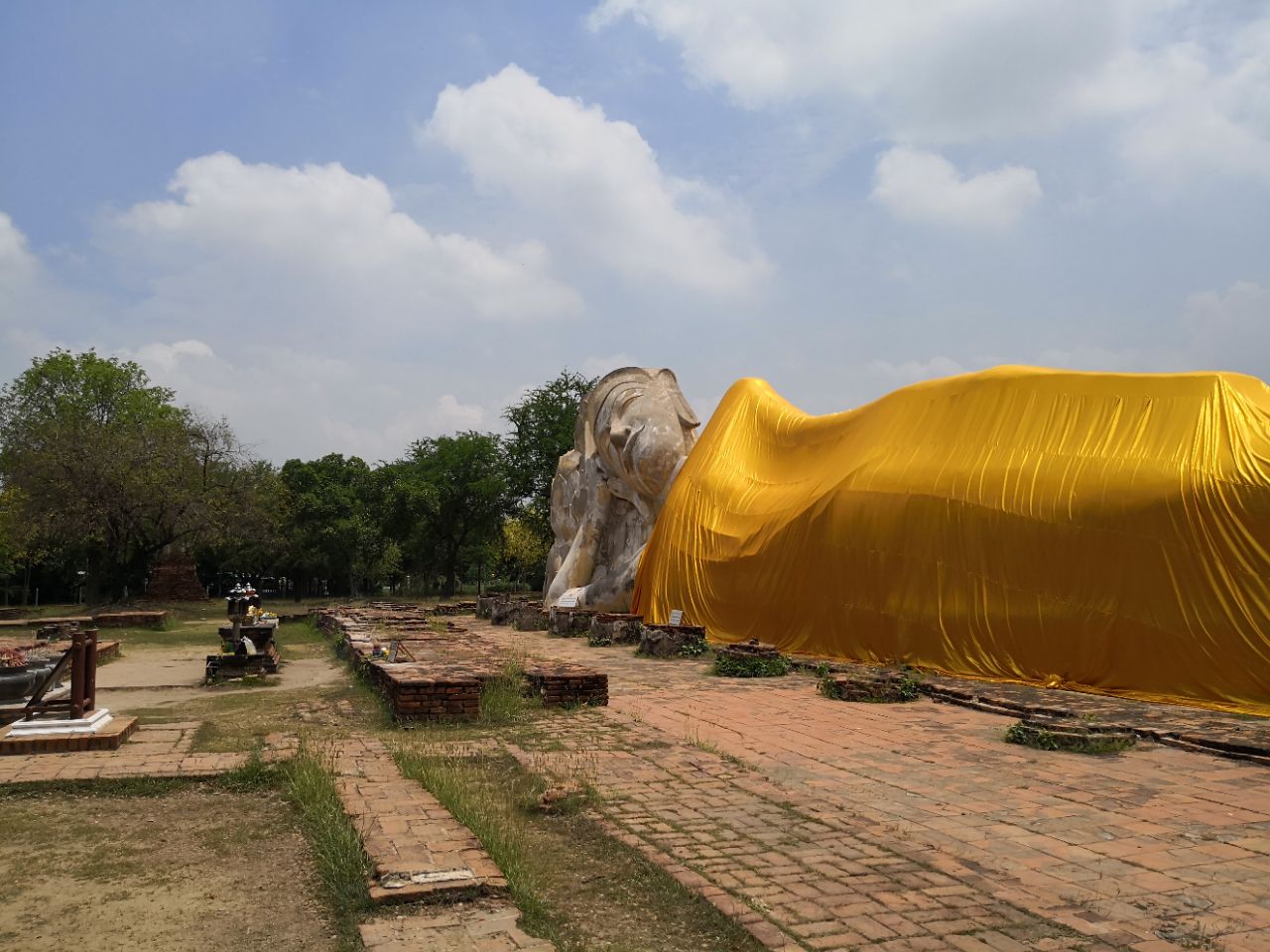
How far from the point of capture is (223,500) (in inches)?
957

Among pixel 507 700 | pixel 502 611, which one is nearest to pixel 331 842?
pixel 507 700

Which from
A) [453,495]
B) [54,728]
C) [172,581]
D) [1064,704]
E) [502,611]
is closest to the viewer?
[54,728]

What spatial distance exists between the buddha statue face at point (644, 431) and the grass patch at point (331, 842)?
14.5m

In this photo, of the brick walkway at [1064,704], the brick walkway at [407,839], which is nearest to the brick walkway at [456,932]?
the brick walkway at [407,839]

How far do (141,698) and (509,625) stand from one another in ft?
37.9

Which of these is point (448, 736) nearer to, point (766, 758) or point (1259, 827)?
point (766, 758)

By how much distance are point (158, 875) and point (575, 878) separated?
1.56m

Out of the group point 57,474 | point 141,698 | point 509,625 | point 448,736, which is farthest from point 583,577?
point 448,736

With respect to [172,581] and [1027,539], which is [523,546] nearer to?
[172,581]

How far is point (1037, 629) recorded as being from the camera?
10258 millimetres

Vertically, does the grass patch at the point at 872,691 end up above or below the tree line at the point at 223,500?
below

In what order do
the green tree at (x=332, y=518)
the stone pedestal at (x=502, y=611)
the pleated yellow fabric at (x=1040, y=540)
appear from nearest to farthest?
the pleated yellow fabric at (x=1040, y=540) < the stone pedestal at (x=502, y=611) < the green tree at (x=332, y=518)

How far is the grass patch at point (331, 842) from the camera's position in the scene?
10.8ft

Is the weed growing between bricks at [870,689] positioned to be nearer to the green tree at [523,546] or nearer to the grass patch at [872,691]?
the grass patch at [872,691]
